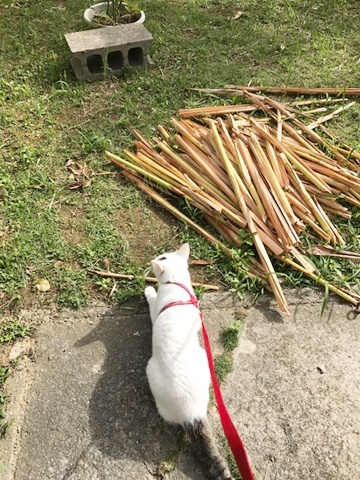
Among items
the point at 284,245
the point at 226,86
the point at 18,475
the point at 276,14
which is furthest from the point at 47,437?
the point at 276,14

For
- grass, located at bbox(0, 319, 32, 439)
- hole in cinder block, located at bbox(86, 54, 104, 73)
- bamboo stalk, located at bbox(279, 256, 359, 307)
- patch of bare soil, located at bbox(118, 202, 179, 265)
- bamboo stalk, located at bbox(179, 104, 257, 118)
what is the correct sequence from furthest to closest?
hole in cinder block, located at bbox(86, 54, 104, 73) → bamboo stalk, located at bbox(179, 104, 257, 118) → patch of bare soil, located at bbox(118, 202, 179, 265) → bamboo stalk, located at bbox(279, 256, 359, 307) → grass, located at bbox(0, 319, 32, 439)

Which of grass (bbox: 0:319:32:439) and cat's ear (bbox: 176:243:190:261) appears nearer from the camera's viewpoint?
grass (bbox: 0:319:32:439)

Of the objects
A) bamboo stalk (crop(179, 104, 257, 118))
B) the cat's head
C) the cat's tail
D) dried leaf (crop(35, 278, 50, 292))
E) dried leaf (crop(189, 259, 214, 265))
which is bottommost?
the cat's tail

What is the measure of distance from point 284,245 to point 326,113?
6.70 ft

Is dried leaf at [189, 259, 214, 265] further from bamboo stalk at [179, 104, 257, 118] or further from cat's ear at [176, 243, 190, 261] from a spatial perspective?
bamboo stalk at [179, 104, 257, 118]

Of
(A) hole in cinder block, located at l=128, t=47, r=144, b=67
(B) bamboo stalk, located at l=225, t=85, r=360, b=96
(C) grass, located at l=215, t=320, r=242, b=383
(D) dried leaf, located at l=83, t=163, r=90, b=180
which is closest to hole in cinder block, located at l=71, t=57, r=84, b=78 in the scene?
(A) hole in cinder block, located at l=128, t=47, r=144, b=67

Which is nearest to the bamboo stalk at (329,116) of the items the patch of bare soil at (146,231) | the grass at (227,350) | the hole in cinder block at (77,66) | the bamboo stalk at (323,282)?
the bamboo stalk at (323,282)

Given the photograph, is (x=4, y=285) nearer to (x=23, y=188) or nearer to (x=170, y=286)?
(x=23, y=188)

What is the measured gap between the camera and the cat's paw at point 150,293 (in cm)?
321

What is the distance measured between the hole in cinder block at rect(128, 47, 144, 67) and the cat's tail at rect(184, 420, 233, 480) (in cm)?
417

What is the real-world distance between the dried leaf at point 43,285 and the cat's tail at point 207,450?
1.52m

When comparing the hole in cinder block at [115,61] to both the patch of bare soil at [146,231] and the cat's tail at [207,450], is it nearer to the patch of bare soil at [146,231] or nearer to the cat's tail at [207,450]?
the patch of bare soil at [146,231]

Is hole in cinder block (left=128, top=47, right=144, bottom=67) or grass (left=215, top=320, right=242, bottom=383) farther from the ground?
hole in cinder block (left=128, top=47, right=144, bottom=67)

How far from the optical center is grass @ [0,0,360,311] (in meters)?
3.53
